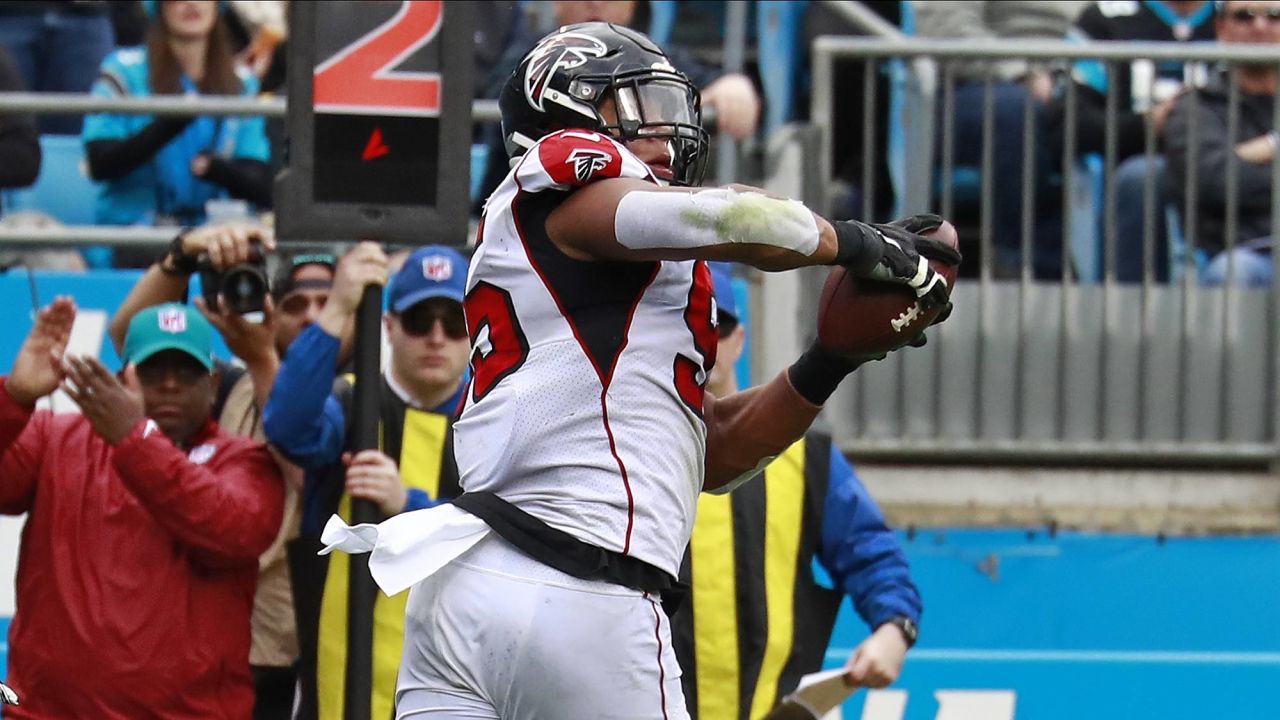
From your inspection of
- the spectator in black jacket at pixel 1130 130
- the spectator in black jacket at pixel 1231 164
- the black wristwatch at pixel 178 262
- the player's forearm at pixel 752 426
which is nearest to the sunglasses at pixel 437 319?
the black wristwatch at pixel 178 262

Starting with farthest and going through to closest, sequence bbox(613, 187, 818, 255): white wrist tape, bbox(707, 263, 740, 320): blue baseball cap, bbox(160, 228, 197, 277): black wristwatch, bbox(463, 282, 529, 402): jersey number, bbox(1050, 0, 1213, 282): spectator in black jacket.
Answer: bbox(1050, 0, 1213, 282): spectator in black jacket → bbox(160, 228, 197, 277): black wristwatch → bbox(707, 263, 740, 320): blue baseball cap → bbox(463, 282, 529, 402): jersey number → bbox(613, 187, 818, 255): white wrist tape

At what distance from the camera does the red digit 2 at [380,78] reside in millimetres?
5496

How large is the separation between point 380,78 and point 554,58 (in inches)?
A: 62.7

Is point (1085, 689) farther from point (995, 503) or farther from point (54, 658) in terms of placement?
point (54, 658)

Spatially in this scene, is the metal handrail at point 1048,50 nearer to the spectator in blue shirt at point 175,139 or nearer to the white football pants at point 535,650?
the spectator in blue shirt at point 175,139

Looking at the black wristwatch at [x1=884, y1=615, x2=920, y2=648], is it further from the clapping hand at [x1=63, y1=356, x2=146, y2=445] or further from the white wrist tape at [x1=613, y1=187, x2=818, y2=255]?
the white wrist tape at [x1=613, y1=187, x2=818, y2=255]

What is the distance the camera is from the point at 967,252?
746 cm

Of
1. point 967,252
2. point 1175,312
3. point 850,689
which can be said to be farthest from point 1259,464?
point 850,689

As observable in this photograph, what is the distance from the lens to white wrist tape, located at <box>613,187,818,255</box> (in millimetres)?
3652

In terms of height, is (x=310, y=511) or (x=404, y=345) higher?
(x=404, y=345)

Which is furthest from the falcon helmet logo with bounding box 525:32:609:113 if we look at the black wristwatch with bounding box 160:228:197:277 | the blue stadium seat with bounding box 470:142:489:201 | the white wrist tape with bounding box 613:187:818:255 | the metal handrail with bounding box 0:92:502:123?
the blue stadium seat with bounding box 470:142:489:201

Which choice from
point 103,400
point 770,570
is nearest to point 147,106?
point 103,400

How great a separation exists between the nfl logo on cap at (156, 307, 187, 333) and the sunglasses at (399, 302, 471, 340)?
59 centimetres

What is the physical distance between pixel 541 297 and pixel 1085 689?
9.86 feet
